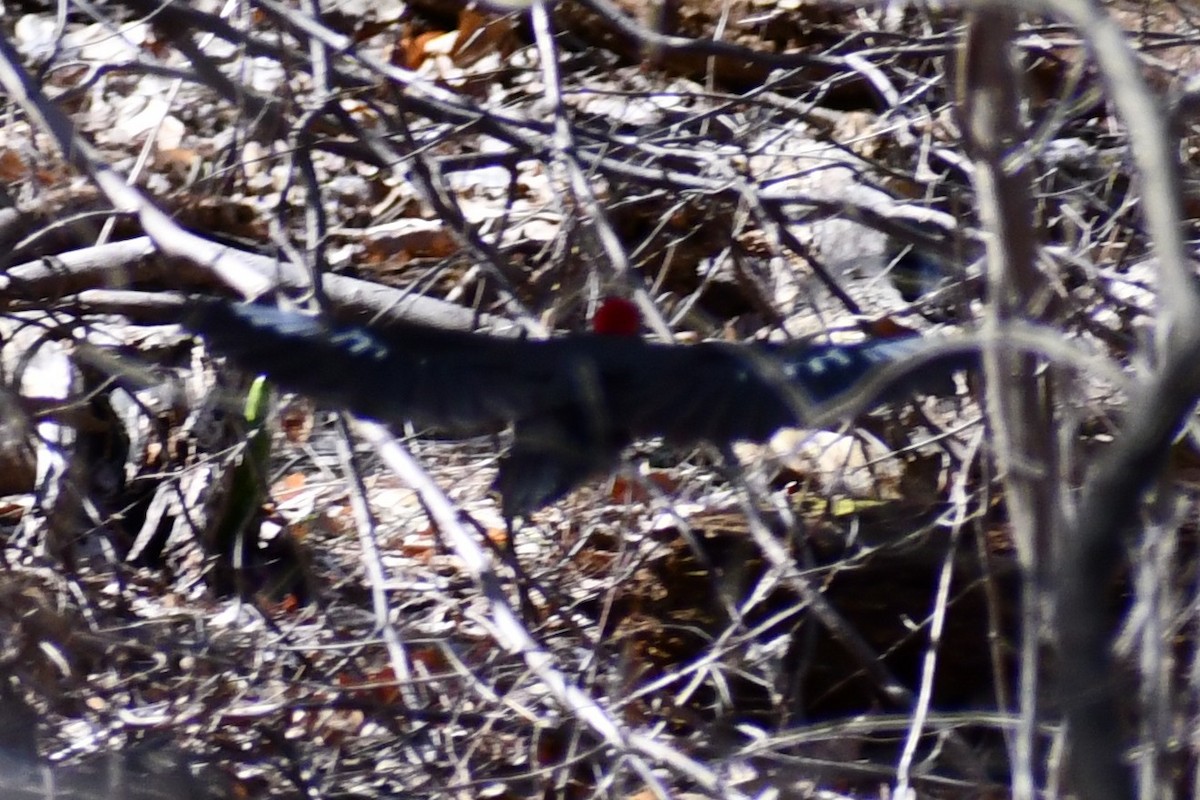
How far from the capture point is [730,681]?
9.20 feet

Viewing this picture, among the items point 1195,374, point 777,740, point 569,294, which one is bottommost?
point 777,740

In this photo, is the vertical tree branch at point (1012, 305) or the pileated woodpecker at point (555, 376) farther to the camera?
the pileated woodpecker at point (555, 376)

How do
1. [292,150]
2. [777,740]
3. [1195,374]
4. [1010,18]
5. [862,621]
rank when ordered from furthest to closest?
[862,621]
[292,150]
[777,740]
[1010,18]
[1195,374]

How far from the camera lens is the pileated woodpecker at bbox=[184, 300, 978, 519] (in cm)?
174

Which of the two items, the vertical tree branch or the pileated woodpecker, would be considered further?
the pileated woodpecker

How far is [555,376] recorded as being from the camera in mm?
1801

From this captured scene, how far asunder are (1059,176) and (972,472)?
0.88 m

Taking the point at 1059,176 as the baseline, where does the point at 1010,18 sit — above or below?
above

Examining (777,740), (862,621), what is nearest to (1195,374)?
(777,740)

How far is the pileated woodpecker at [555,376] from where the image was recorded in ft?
5.69

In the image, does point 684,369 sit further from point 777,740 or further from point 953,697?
point 953,697

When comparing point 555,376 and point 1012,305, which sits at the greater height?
point 1012,305

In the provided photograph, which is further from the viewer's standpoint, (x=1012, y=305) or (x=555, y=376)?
(x=555, y=376)

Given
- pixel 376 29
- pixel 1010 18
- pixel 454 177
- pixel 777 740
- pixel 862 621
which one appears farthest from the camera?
pixel 376 29
